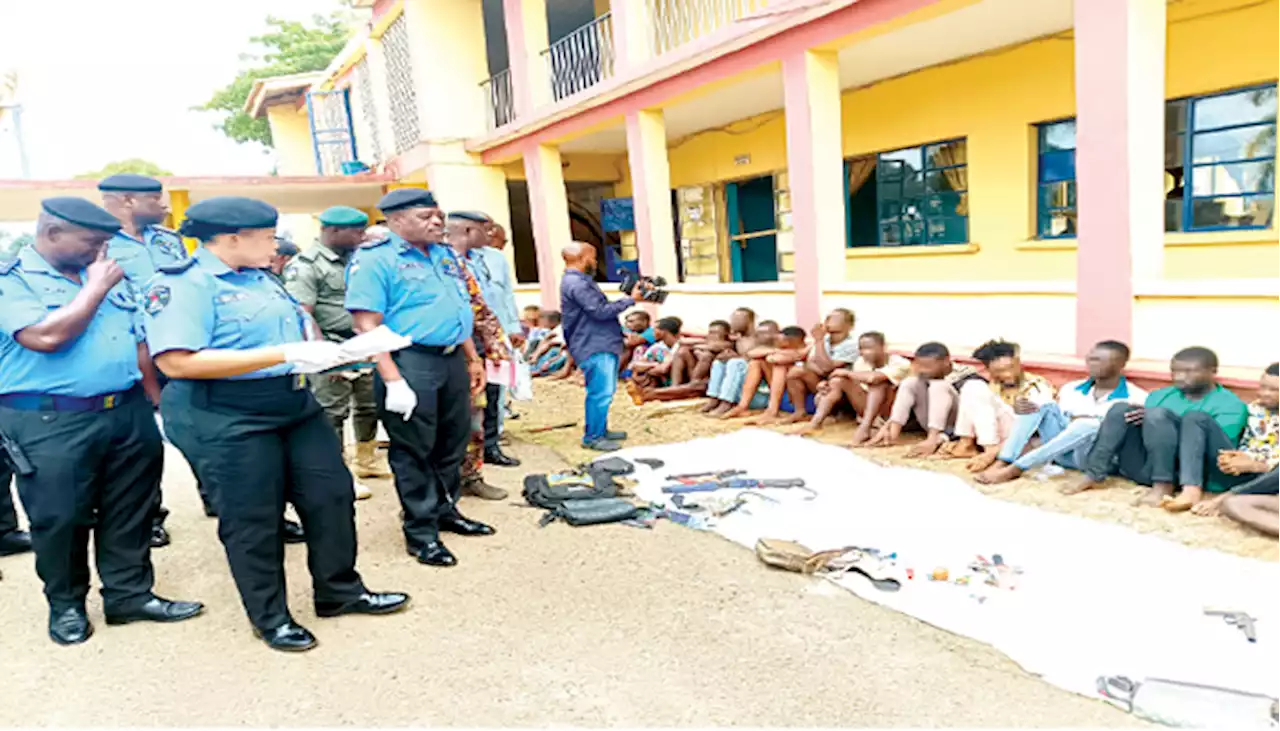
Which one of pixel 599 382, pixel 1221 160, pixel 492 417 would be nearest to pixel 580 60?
pixel 599 382

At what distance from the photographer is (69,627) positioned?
10.3 ft

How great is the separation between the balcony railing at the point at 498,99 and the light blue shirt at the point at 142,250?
854 cm

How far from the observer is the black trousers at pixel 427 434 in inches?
145

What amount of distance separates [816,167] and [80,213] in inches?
202

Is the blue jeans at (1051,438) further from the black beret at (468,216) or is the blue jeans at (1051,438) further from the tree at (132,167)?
the tree at (132,167)

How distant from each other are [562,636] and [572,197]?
1260 centimetres

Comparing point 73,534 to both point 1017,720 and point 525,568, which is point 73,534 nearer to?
point 525,568

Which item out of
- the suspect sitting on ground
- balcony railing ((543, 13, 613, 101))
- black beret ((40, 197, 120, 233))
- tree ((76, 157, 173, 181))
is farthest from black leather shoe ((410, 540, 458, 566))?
tree ((76, 157, 173, 181))

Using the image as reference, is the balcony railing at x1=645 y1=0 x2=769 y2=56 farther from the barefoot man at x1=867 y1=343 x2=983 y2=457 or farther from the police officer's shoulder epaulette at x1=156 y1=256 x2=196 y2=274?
the police officer's shoulder epaulette at x1=156 y1=256 x2=196 y2=274

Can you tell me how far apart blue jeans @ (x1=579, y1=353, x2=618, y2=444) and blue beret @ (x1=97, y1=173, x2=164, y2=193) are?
288 cm

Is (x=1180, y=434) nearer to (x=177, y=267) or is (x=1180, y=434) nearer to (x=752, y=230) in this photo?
(x=177, y=267)

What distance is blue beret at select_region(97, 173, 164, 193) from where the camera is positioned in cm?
405

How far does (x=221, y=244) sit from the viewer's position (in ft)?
9.11

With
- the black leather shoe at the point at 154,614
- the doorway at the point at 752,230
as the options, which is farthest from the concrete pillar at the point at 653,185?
the black leather shoe at the point at 154,614
